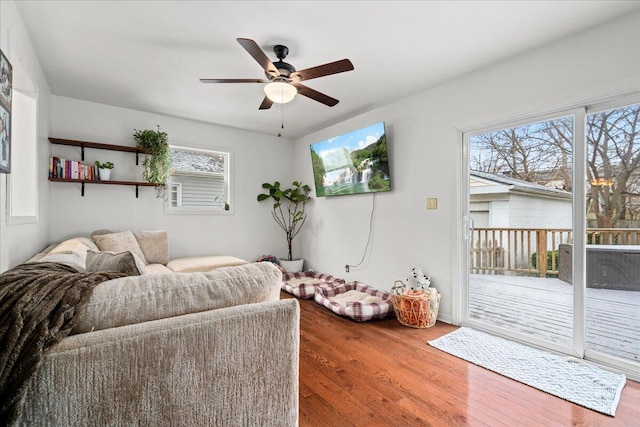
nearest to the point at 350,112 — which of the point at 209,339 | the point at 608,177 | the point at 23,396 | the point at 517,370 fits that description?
the point at 608,177

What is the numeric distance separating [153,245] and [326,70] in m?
2.92

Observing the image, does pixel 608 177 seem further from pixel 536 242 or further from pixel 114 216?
pixel 114 216

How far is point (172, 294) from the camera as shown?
1.01 metres

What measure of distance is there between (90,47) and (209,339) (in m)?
2.75

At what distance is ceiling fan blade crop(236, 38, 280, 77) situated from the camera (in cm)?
185

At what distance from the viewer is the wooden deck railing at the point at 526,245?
2111mm

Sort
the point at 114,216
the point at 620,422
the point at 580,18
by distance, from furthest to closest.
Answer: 1. the point at 114,216
2. the point at 580,18
3. the point at 620,422

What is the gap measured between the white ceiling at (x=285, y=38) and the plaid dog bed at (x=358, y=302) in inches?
92.1

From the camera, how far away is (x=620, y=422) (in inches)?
61.4

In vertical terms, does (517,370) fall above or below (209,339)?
below

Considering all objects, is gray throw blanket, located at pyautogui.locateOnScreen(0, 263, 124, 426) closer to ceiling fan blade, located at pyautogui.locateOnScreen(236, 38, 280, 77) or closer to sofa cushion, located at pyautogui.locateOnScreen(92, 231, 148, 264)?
ceiling fan blade, located at pyautogui.locateOnScreen(236, 38, 280, 77)

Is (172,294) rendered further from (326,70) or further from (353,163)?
(353,163)

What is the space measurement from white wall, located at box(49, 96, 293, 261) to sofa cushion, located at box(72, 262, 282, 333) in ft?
10.7

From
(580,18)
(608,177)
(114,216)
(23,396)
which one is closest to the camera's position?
(23,396)
